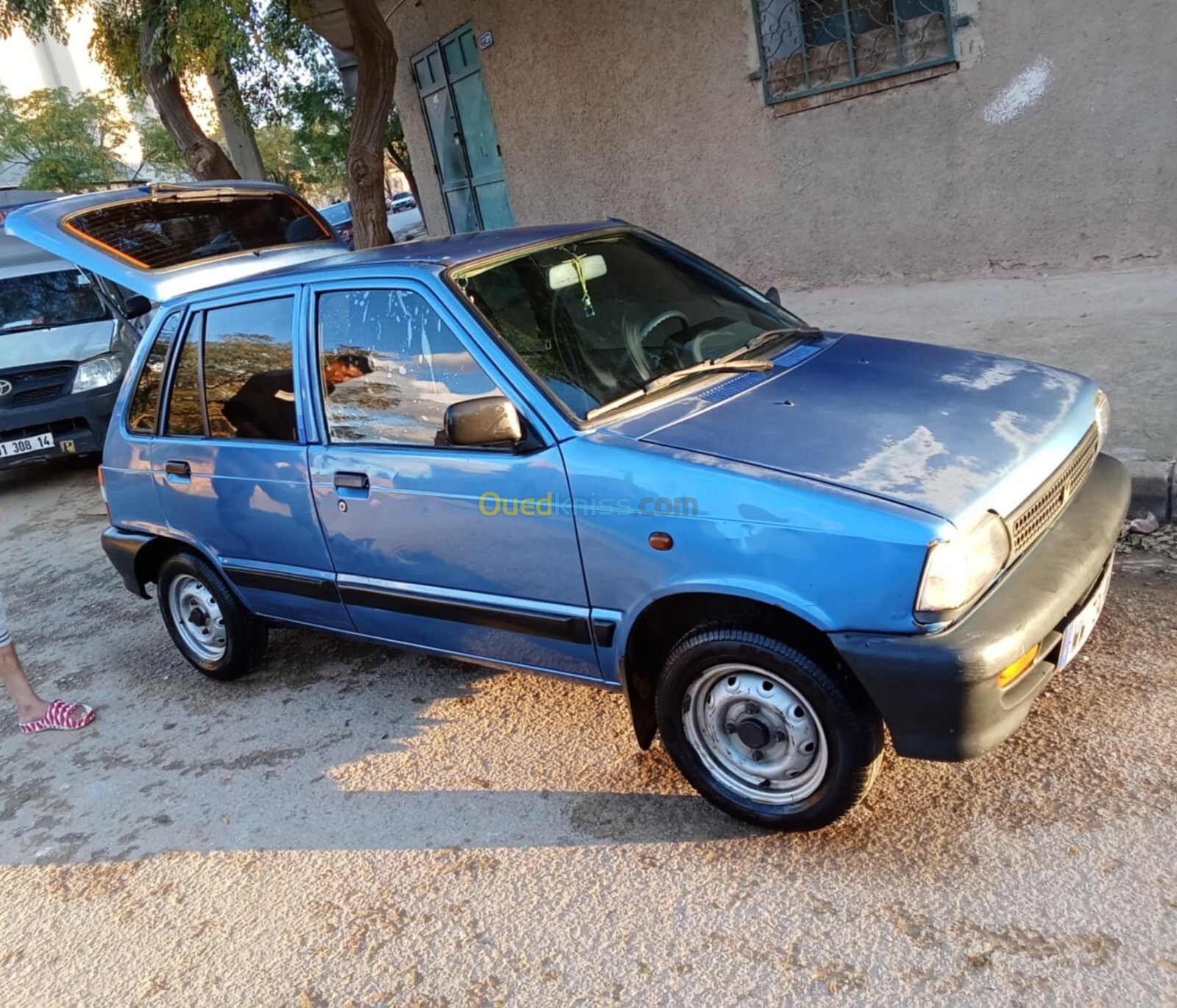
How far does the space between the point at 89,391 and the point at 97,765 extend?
5138mm

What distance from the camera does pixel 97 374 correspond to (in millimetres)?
8312

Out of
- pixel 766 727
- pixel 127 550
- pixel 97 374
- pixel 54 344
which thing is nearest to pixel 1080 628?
pixel 766 727

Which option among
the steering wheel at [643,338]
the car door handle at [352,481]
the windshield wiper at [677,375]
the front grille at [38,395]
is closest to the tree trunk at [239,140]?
the front grille at [38,395]

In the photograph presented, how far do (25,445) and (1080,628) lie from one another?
26.2 ft

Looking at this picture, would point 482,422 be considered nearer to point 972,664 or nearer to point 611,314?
point 611,314

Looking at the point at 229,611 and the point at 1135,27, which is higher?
the point at 1135,27

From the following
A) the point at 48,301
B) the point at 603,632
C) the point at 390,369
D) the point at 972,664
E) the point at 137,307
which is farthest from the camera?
the point at 48,301

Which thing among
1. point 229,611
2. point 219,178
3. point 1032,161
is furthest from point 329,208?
point 229,611

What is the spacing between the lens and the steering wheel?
3.30 meters

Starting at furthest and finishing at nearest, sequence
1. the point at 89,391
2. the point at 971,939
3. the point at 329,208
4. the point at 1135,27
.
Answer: the point at 329,208, the point at 89,391, the point at 1135,27, the point at 971,939

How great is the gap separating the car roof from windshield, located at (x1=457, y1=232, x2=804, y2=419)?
8 cm

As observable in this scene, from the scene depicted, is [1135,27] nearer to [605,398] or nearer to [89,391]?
[605,398]

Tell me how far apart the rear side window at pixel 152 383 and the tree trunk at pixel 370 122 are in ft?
15.7

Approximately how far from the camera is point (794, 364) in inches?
134
